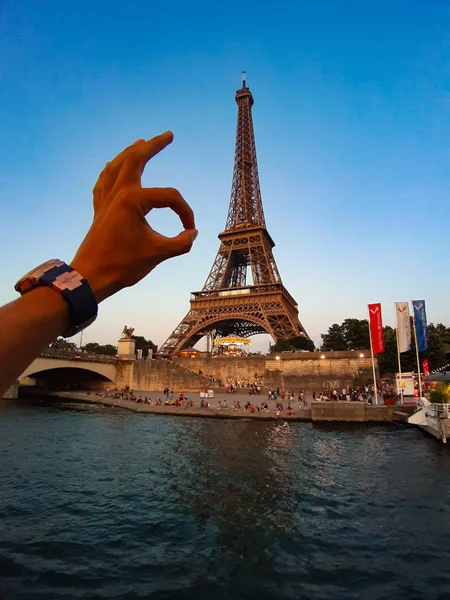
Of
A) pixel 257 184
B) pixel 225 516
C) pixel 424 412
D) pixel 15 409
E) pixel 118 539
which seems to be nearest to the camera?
pixel 118 539

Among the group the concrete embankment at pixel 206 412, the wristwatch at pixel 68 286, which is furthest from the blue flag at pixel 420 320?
the wristwatch at pixel 68 286

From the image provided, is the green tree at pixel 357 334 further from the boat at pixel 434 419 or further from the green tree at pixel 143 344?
the green tree at pixel 143 344

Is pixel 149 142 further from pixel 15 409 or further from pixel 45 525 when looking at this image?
pixel 15 409

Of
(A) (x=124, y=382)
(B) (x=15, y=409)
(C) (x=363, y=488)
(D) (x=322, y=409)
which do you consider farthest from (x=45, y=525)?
(A) (x=124, y=382)

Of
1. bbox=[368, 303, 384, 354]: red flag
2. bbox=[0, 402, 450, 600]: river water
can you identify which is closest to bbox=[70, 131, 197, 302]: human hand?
bbox=[0, 402, 450, 600]: river water

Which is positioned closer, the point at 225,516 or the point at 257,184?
the point at 225,516

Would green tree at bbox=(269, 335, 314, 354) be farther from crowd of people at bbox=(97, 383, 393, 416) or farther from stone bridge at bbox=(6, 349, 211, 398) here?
stone bridge at bbox=(6, 349, 211, 398)
